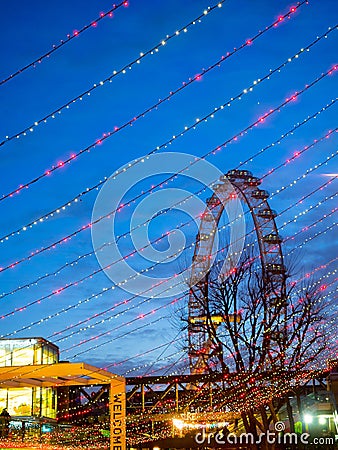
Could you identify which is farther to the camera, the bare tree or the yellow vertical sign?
the bare tree

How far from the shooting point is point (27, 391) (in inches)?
891

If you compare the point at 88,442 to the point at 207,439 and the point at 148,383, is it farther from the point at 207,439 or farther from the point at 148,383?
the point at 207,439

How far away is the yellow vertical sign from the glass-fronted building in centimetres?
1128

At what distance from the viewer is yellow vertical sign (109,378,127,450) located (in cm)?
1050

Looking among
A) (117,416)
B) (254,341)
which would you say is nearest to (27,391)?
(254,341)

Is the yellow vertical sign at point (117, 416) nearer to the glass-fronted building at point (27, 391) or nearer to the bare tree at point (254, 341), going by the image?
the bare tree at point (254, 341)

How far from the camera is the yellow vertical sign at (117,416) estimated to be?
1050 centimetres

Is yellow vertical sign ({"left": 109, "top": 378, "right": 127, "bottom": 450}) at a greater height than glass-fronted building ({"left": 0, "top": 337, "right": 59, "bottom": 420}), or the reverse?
glass-fronted building ({"left": 0, "top": 337, "right": 59, "bottom": 420})

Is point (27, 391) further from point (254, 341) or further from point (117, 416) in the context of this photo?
point (117, 416)

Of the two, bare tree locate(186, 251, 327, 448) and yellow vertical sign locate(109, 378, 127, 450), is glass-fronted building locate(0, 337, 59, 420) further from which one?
yellow vertical sign locate(109, 378, 127, 450)

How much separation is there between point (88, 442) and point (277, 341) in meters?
5.09

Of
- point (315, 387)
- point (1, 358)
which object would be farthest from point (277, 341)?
point (1, 358)

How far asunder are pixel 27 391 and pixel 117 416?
42.3 feet

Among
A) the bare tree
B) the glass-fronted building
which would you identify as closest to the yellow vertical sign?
the bare tree
